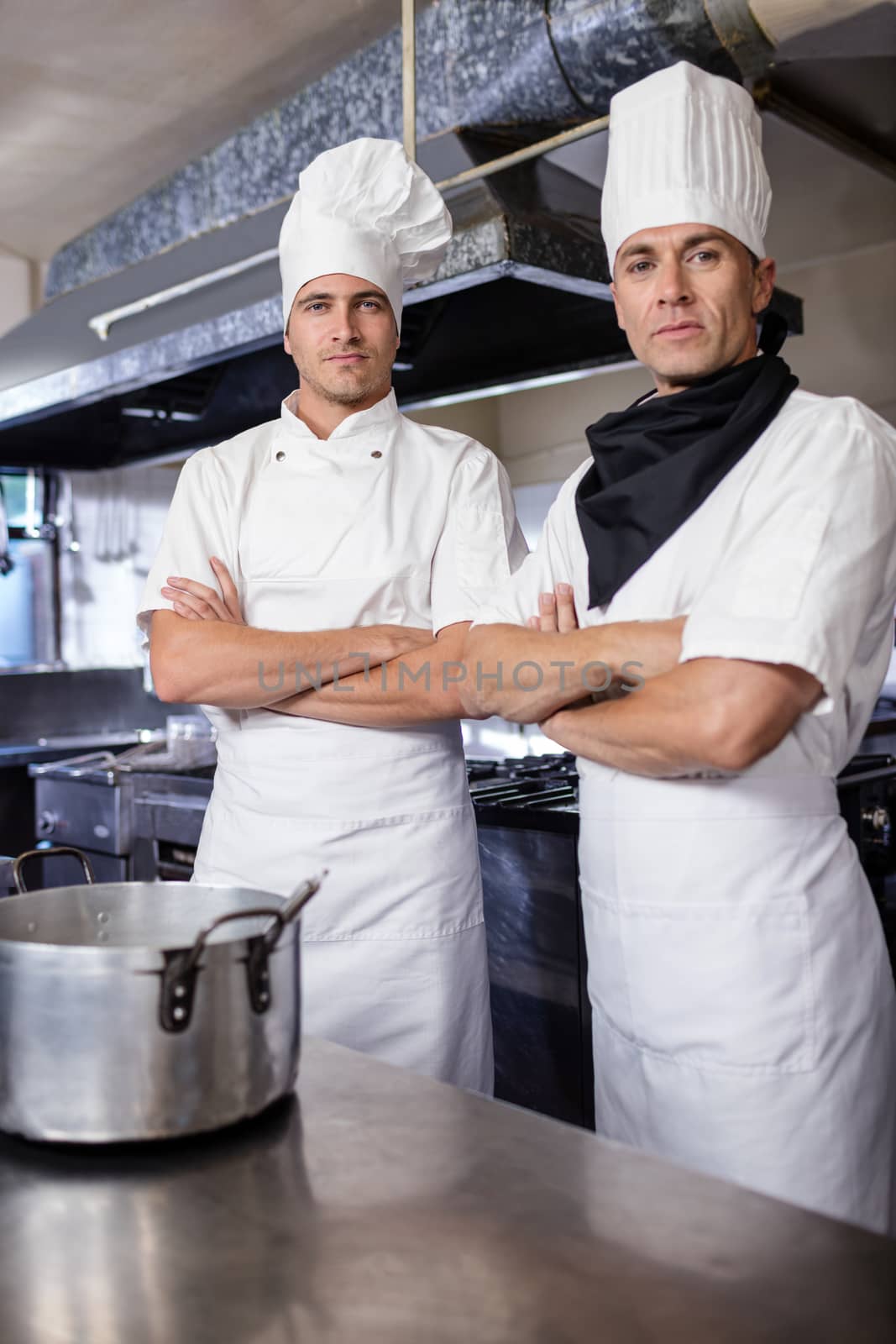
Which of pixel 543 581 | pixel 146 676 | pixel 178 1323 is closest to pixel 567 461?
pixel 146 676

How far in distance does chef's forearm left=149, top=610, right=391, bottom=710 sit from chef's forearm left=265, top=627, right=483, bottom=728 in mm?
25

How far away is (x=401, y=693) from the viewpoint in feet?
5.54

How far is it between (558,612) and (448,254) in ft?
3.43

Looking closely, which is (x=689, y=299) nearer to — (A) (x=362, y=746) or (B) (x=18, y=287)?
(A) (x=362, y=746)

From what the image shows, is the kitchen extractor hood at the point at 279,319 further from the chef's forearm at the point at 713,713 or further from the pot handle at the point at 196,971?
the pot handle at the point at 196,971

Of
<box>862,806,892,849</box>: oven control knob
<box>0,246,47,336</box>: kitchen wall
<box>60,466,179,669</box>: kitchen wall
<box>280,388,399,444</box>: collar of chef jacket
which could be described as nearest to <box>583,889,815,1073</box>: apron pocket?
<box>280,388,399,444</box>: collar of chef jacket

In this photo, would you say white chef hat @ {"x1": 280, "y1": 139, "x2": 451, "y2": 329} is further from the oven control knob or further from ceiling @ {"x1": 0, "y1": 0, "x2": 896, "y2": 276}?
the oven control knob

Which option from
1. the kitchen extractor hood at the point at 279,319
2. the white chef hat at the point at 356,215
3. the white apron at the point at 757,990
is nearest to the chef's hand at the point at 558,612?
the white apron at the point at 757,990

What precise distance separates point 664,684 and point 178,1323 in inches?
31.6

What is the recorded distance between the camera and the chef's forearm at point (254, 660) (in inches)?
67.7

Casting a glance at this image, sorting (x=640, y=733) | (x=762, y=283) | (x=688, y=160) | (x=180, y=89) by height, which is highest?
(x=180, y=89)

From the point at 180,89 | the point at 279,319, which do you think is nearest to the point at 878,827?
the point at 279,319

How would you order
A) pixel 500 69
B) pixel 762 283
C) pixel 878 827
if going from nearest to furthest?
pixel 762 283 < pixel 878 827 < pixel 500 69

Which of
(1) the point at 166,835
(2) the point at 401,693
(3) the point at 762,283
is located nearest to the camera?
(3) the point at 762,283
